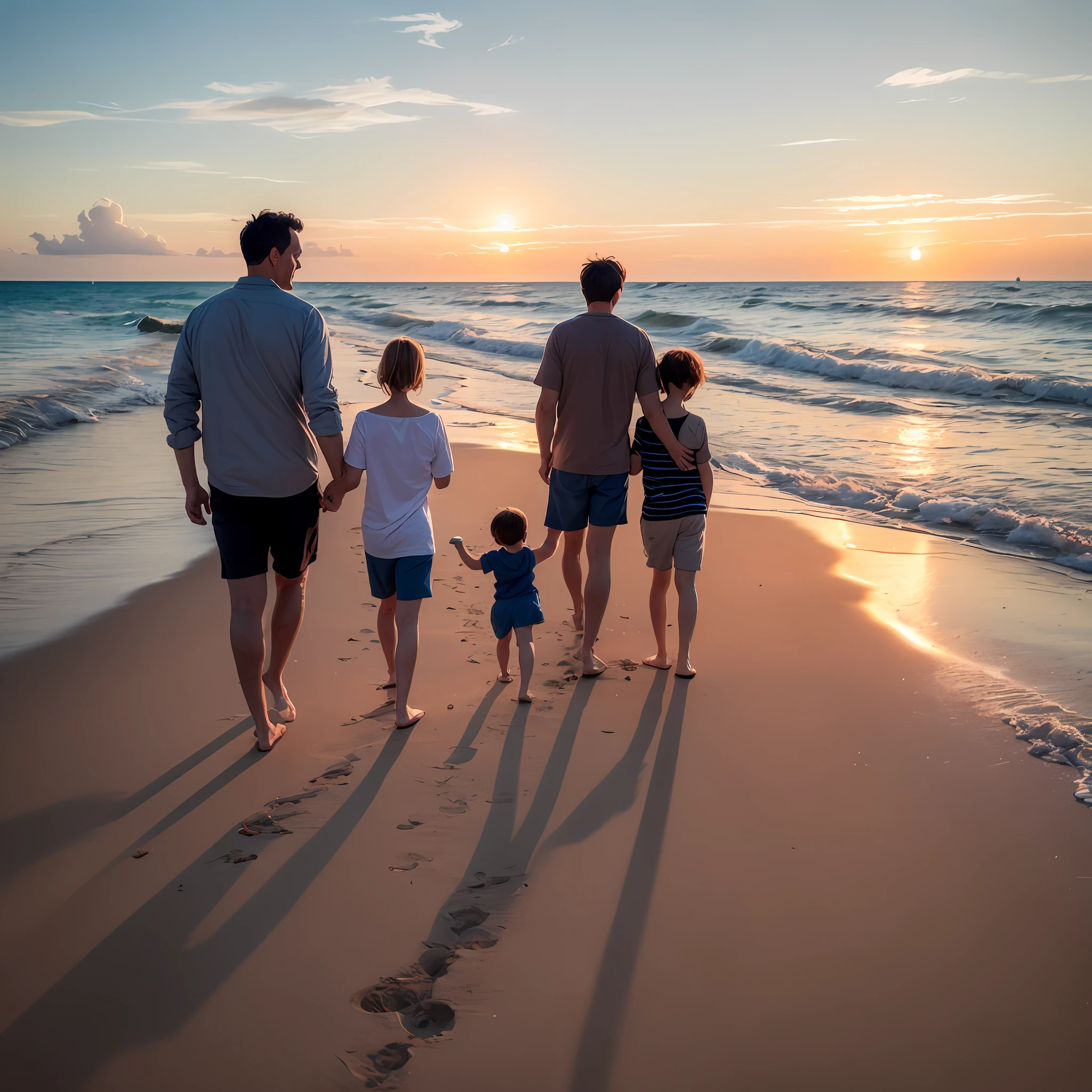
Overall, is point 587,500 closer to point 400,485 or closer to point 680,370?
point 680,370

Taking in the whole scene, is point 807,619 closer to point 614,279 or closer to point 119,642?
point 614,279

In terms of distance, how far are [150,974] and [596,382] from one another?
2.86 meters

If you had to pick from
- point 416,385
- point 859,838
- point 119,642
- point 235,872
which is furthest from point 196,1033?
point 119,642

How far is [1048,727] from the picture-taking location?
332 cm

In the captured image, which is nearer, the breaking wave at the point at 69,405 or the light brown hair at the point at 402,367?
the light brown hair at the point at 402,367

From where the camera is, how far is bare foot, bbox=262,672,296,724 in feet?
11.2

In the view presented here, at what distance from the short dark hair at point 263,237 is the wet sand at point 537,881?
200 centimetres

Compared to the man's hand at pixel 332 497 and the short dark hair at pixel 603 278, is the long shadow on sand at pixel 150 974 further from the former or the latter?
the short dark hair at pixel 603 278

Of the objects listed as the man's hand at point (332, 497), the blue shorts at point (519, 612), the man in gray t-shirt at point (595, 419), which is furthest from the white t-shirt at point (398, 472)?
the man in gray t-shirt at point (595, 419)

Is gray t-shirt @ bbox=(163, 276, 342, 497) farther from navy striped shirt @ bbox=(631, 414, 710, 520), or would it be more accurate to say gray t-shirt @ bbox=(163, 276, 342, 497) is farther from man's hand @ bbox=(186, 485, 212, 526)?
navy striped shirt @ bbox=(631, 414, 710, 520)

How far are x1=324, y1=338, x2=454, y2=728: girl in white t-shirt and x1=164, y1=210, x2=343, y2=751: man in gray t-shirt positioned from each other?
6.2 inches

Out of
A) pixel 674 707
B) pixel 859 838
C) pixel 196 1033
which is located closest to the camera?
pixel 196 1033

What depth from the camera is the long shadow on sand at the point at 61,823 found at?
2514 millimetres

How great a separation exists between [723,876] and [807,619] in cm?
240
